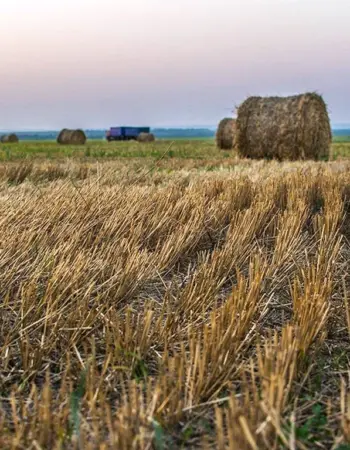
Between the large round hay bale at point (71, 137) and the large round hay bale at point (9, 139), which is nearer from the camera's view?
the large round hay bale at point (71, 137)

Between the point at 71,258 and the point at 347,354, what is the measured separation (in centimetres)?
131

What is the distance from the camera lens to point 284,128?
38.4ft

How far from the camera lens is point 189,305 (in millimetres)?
2301

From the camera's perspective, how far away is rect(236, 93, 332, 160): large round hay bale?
11.7 meters

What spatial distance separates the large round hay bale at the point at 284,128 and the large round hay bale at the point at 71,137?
15.0 m

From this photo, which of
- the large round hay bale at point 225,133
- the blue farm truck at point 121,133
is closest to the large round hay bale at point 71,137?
the large round hay bale at point 225,133

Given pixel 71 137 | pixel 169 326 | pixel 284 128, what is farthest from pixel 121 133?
pixel 169 326

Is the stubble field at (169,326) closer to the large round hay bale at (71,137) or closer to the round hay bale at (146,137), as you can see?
the large round hay bale at (71,137)

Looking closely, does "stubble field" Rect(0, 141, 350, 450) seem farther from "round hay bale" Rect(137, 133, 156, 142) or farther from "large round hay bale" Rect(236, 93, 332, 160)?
"round hay bale" Rect(137, 133, 156, 142)

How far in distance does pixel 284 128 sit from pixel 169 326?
397 inches

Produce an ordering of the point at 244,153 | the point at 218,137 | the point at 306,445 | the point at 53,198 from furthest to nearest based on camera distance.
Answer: the point at 218,137 → the point at 244,153 → the point at 53,198 → the point at 306,445

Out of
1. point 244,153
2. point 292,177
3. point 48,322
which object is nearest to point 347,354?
point 48,322

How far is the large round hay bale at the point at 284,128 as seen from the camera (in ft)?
38.3

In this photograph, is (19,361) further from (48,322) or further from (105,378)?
(105,378)
